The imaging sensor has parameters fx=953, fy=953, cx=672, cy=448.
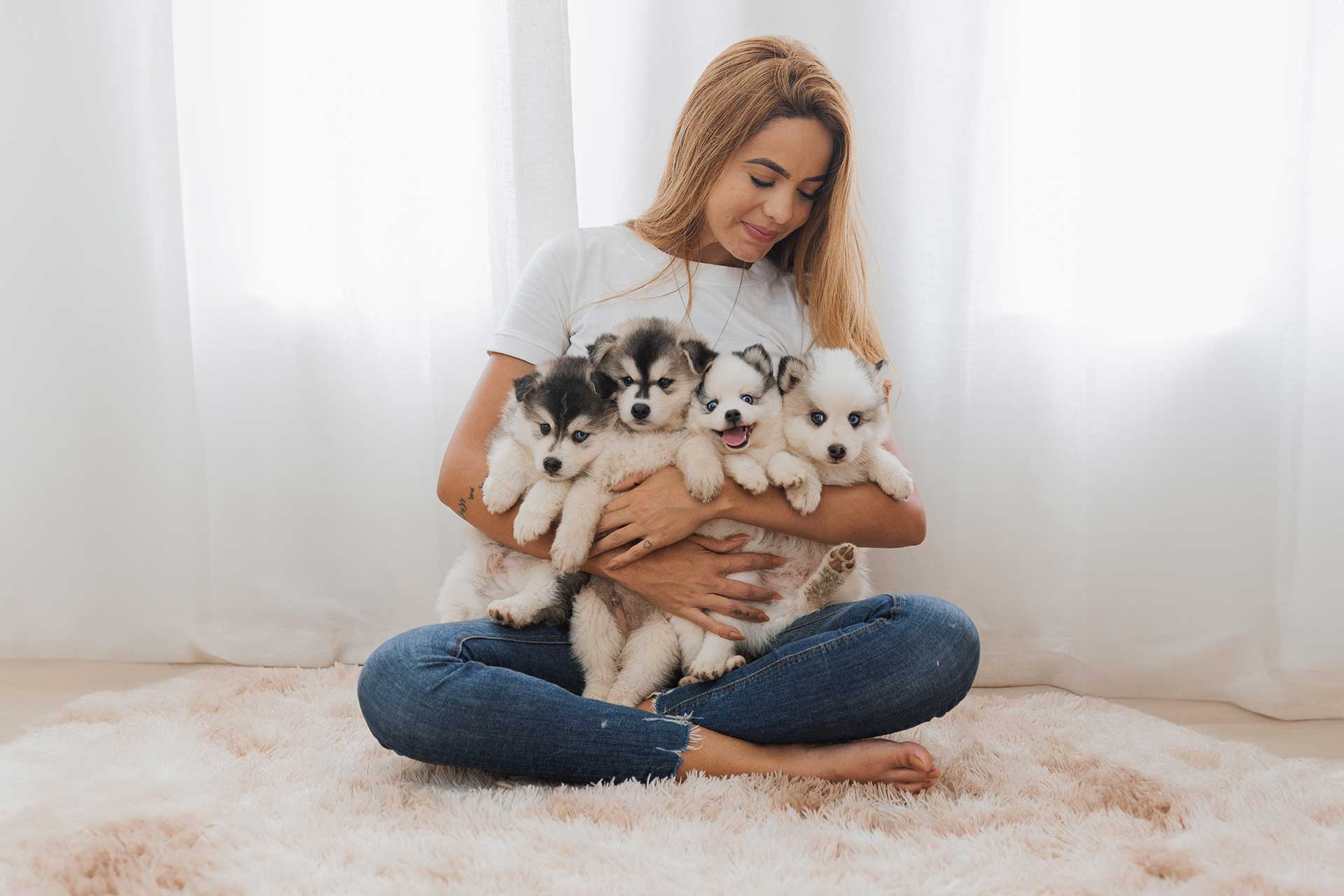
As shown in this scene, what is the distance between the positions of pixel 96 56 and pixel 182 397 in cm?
100

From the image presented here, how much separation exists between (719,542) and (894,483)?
0.37m

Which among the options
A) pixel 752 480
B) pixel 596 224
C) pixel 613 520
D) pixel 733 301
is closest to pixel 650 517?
pixel 613 520

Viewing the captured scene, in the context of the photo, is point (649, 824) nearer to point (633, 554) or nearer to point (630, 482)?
point (633, 554)

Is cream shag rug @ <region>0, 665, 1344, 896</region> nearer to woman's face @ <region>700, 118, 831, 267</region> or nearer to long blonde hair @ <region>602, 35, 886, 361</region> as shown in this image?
long blonde hair @ <region>602, 35, 886, 361</region>

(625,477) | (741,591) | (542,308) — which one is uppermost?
(542,308)

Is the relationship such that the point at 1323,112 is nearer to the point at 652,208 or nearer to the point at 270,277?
the point at 652,208

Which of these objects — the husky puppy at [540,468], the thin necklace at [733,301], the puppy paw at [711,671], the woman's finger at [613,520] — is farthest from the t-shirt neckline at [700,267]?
the puppy paw at [711,671]

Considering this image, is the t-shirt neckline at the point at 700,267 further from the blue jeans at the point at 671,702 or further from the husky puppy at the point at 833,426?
the blue jeans at the point at 671,702

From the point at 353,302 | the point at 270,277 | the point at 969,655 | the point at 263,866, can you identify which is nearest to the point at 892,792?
the point at 969,655

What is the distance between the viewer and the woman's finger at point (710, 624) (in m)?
1.77

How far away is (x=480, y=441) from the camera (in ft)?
6.63

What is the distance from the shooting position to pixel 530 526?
71.3 inches

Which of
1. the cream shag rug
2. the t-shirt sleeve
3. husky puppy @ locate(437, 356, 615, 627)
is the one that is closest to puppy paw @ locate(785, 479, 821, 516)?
husky puppy @ locate(437, 356, 615, 627)

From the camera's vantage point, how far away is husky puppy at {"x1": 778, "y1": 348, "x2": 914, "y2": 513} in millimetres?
1835
